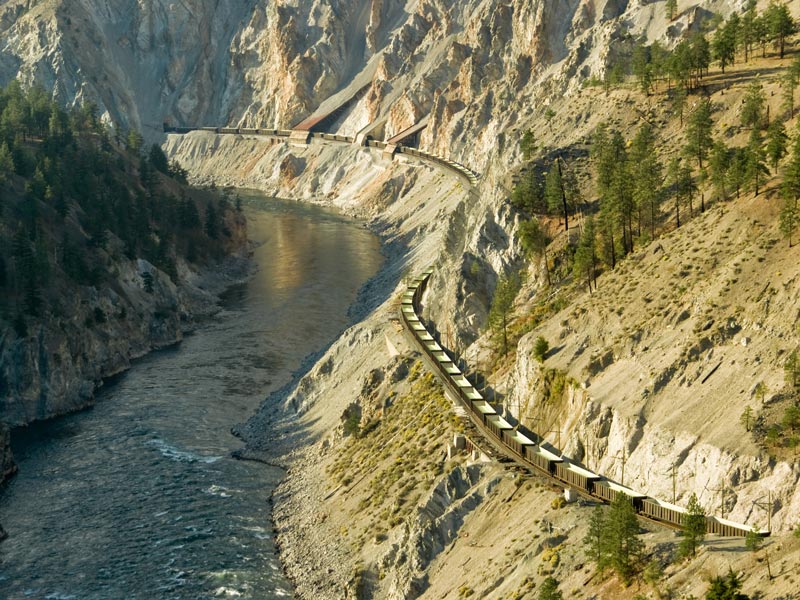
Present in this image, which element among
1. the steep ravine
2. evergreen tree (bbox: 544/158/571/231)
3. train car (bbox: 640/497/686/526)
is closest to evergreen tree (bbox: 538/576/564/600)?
train car (bbox: 640/497/686/526)

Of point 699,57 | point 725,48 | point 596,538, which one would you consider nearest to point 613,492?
point 596,538

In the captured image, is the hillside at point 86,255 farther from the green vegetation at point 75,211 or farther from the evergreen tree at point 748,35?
the evergreen tree at point 748,35

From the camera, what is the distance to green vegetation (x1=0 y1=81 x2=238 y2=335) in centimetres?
11750

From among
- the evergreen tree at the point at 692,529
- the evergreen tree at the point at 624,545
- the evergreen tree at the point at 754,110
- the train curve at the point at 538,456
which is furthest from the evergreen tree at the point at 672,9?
the evergreen tree at the point at 624,545

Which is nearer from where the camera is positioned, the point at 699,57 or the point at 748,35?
the point at 699,57

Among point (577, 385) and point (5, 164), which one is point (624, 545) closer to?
point (577, 385)

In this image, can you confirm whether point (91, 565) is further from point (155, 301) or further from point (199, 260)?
point (199, 260)

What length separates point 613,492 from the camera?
63125 millimetres

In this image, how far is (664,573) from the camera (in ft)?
172

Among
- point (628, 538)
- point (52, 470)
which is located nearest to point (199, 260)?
point (52, 470)

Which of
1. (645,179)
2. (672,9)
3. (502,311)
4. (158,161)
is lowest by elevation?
(502,311)

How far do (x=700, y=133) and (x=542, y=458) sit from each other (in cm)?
3411

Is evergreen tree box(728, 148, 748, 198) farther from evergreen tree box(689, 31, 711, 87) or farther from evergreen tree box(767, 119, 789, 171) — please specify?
evergreen tree box(689, 31, 711, 87)

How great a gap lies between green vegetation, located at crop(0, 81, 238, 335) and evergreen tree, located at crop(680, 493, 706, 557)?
74992mm
